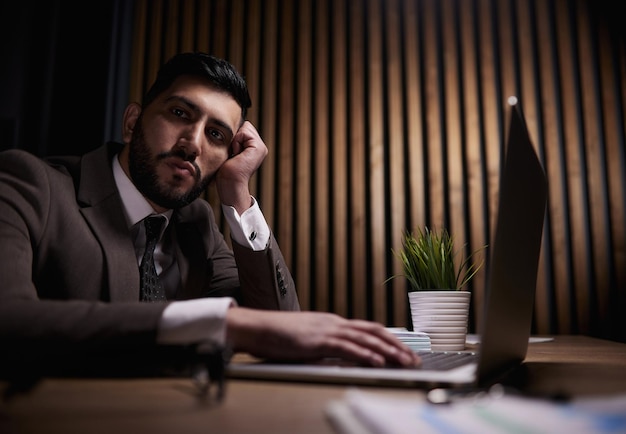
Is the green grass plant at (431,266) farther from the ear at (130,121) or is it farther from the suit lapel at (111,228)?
the ear at (130,121)

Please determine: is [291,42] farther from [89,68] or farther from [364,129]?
[89,68]

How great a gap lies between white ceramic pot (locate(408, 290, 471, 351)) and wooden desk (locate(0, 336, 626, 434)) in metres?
0.55

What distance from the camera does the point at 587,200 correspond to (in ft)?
9.77

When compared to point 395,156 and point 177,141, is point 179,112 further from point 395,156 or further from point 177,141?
point 395,156

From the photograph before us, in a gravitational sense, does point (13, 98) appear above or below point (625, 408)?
above

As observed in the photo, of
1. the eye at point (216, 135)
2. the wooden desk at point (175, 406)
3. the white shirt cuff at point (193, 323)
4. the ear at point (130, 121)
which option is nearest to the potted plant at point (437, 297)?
the wooden desk at point (175, 406)

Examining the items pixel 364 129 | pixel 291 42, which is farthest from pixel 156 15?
pixel 364 129

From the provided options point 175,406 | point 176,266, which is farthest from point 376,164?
point 175,406

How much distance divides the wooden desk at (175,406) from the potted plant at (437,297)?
56cm

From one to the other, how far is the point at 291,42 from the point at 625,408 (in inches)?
126

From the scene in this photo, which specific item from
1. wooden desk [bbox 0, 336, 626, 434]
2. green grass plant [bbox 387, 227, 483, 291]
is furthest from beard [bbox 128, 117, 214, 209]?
wooden desk [bbox 0, 336, 626, 434]

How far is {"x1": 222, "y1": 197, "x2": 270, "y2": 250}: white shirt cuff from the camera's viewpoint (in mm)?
1663

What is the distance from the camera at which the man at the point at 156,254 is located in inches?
30.6

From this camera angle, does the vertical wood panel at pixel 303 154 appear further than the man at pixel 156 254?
Yes
